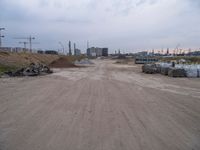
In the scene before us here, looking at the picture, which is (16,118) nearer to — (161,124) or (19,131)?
(19,131)

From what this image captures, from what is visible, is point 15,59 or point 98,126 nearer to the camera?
point 98,126

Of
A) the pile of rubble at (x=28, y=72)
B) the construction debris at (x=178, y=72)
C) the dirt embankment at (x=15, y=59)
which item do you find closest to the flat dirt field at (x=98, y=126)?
the pile of rubble at (x=28, y=72)

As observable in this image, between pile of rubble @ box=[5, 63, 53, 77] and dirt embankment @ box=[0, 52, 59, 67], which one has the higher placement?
dirt embankment @ box=[0, 52, 59, 67]

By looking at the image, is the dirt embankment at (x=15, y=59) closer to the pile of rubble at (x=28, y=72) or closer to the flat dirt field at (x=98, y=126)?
the pile of rubble at (x=28, y=72)

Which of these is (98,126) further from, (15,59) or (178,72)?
(15,59)

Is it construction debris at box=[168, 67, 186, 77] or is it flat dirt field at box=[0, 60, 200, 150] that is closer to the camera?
flat dirt field at box=[0, 60, 200, 150]

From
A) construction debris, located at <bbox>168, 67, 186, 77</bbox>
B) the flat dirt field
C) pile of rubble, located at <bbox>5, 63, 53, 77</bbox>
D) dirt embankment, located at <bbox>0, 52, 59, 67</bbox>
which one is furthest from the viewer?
dirt embankment, located at <bbox>0, 52, 59, 67</bbox>

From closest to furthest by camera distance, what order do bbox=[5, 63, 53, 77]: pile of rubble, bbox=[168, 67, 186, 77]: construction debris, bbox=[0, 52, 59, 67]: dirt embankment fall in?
bbox=[5, 63, 53, 77]: pile of rubble, bbox=[168, 67, 186, 77]: construction debris, bbox=[0, 52, 59, 67]: dirt embankment

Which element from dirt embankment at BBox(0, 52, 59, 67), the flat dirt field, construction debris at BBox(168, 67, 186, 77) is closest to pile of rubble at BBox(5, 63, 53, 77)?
dirt embankment at BBox(0, 52, 59, 67)

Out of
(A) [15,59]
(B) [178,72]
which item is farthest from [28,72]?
(B) [178,72]

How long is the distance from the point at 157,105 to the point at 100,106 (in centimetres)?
288

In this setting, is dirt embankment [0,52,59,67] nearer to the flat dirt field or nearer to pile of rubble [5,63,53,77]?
pile of rubble [5,63,53,77]

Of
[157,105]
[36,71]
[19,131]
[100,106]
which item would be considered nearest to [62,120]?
[19,131]

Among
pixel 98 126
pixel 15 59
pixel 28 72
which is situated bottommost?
pixel 28 72
